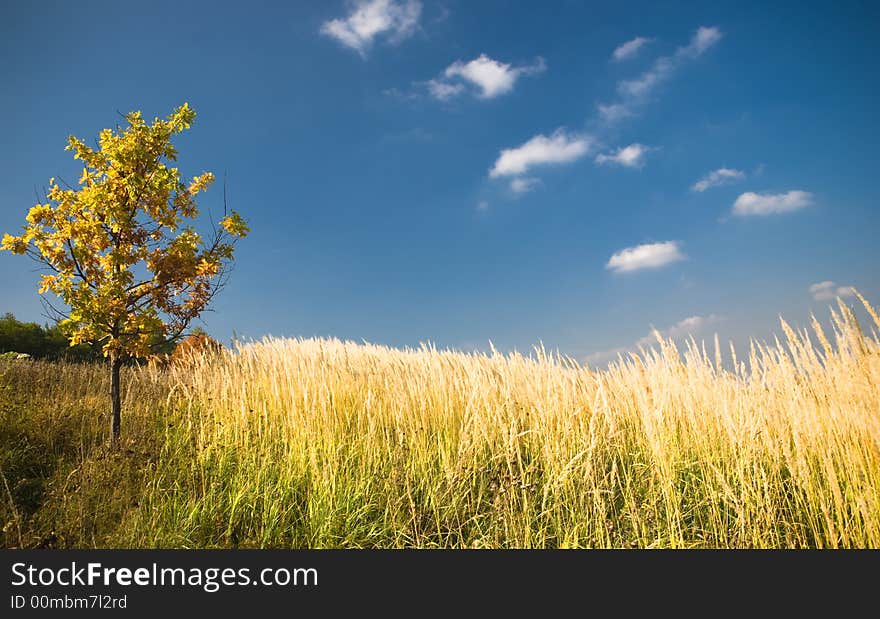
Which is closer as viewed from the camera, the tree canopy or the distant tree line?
the tree canopy

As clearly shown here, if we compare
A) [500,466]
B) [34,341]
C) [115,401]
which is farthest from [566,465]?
[34,341]

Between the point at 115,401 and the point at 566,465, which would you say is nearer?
the point at 566,465

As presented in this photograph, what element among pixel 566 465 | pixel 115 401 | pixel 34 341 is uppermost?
pixel 34 341


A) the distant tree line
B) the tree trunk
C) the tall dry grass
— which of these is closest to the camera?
the tall dry grass

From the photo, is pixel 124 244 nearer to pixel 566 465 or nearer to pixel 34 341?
pixel 566 465

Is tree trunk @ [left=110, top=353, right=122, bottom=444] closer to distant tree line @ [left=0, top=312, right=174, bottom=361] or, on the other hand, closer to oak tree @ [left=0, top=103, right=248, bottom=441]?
oak tree @ [left=0, top=103, right=248, bottom=441]

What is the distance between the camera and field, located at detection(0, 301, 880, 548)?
380 centimetres

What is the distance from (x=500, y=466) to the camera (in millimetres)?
4707

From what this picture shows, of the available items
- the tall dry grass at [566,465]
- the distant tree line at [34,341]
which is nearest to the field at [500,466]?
the tall dry grass at [566,465]

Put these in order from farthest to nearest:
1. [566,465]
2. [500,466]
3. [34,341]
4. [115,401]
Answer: [34,341], [115,401], [500,466], [566,465]

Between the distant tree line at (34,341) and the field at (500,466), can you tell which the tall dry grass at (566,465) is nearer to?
the field at (500,466)

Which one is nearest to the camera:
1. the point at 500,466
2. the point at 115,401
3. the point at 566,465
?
the point at 566,465

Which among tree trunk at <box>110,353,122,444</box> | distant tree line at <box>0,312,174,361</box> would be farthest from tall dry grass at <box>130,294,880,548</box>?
distant tree line at <box>0,312,174,361</box>

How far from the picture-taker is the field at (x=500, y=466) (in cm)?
380
